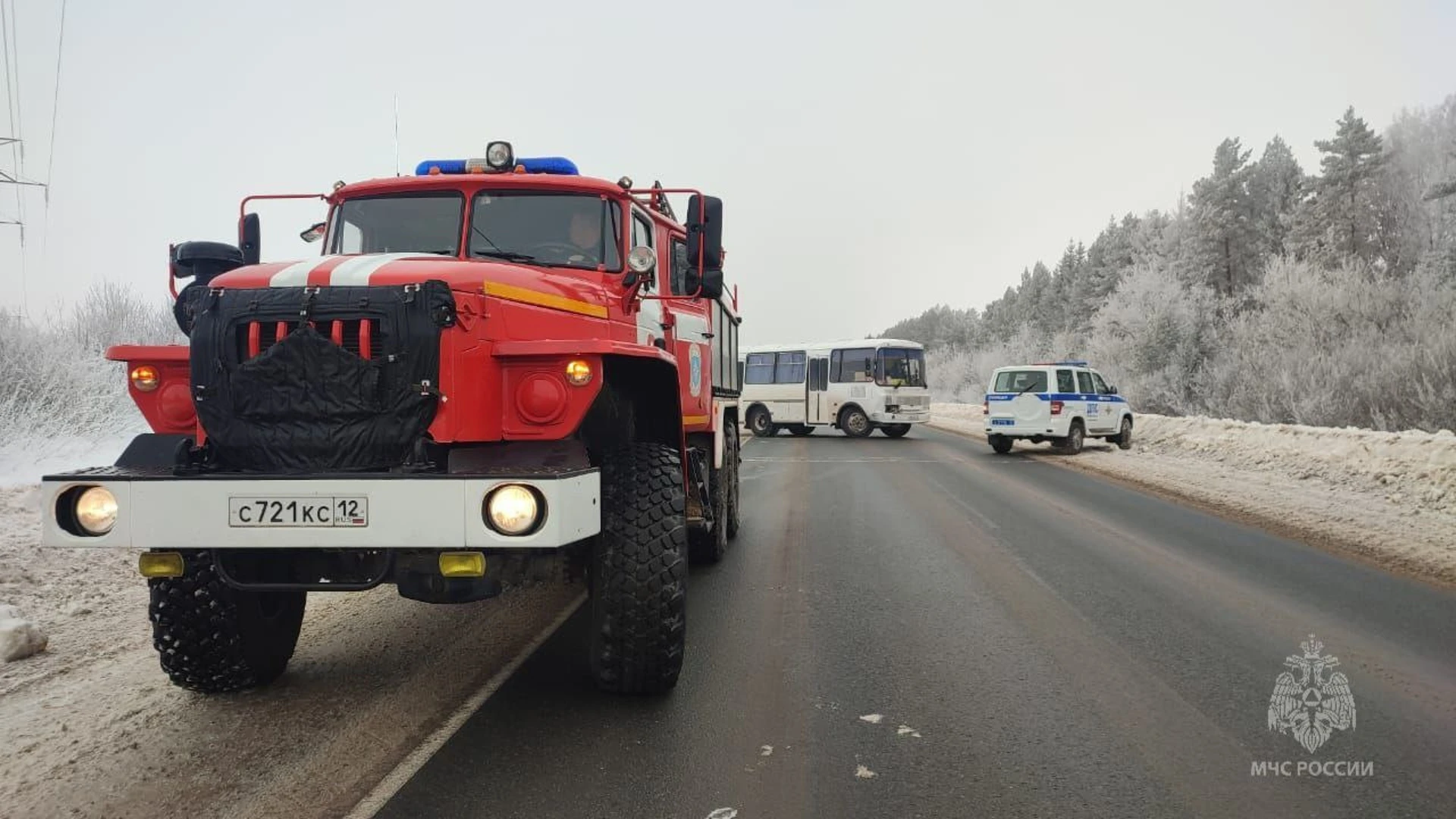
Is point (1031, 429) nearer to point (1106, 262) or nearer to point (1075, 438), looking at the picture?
point (1075, 438)

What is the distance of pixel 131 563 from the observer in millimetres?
7000

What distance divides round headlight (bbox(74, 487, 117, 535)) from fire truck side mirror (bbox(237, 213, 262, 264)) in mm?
2601

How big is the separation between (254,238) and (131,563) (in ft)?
11.0

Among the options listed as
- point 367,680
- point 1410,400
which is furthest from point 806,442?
point 367,680

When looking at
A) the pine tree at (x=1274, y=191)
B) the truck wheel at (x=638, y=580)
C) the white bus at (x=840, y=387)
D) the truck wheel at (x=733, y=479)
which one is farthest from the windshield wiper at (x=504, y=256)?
the pine tree at (x=1274, y=191)

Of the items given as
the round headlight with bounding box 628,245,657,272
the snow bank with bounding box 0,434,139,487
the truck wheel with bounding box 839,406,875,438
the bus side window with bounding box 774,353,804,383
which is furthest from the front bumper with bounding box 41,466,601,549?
the bus side window with bounding box 774,353,804,383

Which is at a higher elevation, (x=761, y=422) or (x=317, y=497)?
(x=317, y=497)

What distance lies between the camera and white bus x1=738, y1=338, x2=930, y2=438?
2620 cm

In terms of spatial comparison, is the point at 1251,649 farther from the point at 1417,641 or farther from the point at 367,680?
the point at 367,680

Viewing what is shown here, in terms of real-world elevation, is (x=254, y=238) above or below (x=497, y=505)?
above

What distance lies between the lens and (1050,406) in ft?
61.9

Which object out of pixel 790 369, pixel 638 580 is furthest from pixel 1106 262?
pixel 638 580

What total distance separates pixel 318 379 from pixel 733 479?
551 centimetres

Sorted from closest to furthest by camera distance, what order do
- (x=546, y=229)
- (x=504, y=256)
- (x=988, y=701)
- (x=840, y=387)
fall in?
(x=988, y=701) → (x=504, y=256) → (x=546, y=229) → (x=840, y=387)
